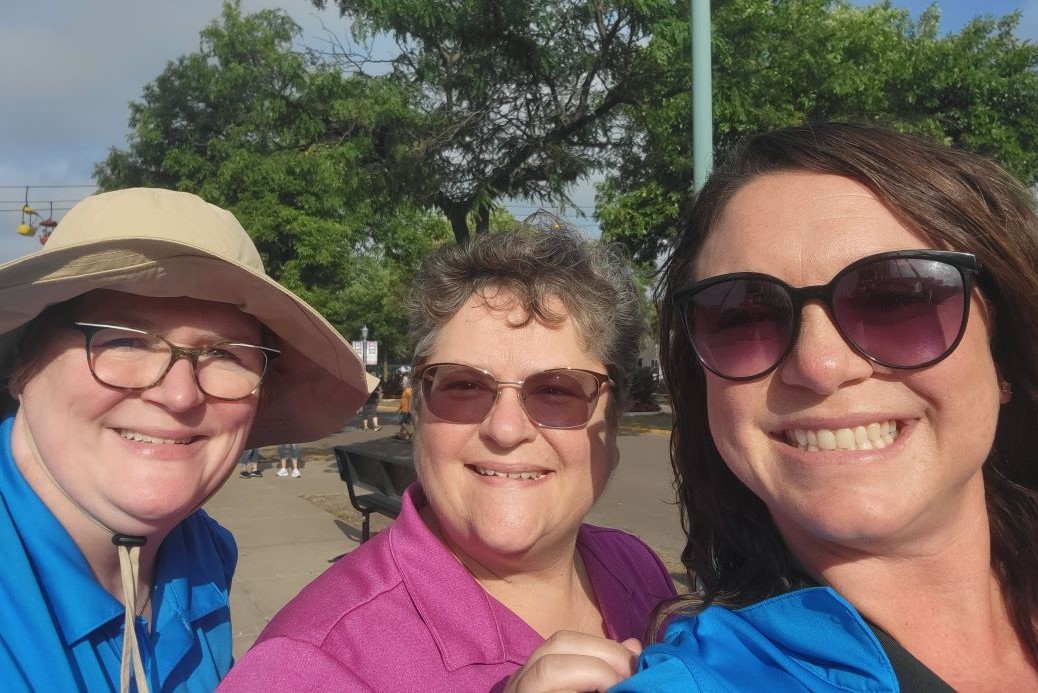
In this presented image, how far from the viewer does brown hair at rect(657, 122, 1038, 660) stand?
1.22 metres

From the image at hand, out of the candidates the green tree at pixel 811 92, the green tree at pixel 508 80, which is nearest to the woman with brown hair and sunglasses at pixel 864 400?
the green tree at pixel 811 92

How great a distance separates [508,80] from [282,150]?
4859 mm

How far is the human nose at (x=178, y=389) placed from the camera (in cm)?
176

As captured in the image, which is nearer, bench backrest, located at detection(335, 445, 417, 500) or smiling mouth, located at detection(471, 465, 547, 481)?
smiling mouth, located at detection(471, 465, 547, 481)

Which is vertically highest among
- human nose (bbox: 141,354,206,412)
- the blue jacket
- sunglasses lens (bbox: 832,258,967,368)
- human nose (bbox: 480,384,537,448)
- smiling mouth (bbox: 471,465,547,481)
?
sunglasses lens (bbox: 832,258,967,368)

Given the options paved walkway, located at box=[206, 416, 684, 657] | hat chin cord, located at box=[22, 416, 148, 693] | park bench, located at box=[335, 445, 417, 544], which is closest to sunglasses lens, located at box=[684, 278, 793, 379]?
hat chin cord, located at box=[22, 416, 148, 693]

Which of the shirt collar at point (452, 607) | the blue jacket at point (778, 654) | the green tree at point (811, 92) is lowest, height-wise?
the shirt collar at point (452, 607)

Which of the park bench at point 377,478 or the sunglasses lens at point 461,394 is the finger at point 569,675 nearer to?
the sunglasses lens at point 461,394

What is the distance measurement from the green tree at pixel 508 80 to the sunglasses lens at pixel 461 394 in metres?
6.52

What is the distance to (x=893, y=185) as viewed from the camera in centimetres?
119

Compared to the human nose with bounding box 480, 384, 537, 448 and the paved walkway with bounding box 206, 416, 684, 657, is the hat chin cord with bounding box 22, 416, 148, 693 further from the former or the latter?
the paved walkway with bounding box 206, 416, 684, 657

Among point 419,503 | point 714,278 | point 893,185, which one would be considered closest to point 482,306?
point 419,503

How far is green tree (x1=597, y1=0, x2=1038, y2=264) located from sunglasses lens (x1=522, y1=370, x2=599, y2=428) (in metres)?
3.94

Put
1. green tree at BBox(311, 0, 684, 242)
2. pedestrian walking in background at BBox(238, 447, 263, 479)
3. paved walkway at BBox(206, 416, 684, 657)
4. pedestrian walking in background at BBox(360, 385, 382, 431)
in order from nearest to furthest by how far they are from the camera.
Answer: paved walkway at BBox(206, 416, 684, 657) → green tree at BBox(311, 0, 684, 242) → pedestrian walking in background at BBox(238, 447, 263, 479) → pedestrian walking in background at BBox(360, 385, 382, 431)
